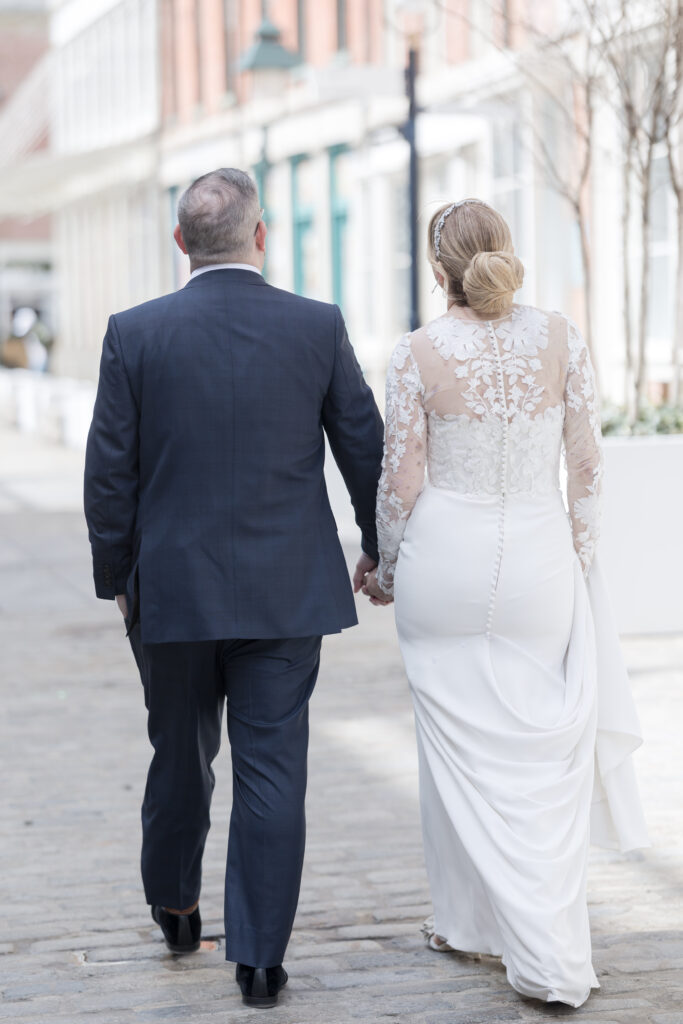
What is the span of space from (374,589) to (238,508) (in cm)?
55

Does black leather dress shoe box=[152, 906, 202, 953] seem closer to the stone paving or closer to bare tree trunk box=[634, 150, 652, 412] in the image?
the stone paving

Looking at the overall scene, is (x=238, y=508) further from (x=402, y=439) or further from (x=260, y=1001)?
(x=260, y=1001)

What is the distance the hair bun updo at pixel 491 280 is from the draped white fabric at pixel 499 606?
0.06 m

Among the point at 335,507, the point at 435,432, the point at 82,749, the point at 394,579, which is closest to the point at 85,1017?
the point at 394,579

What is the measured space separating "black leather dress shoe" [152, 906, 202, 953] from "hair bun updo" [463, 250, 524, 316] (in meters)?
A: 1.62

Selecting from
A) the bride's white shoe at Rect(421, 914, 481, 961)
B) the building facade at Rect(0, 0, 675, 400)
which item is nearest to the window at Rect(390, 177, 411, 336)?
the building facade at Rect(0, 0, 675, 400)

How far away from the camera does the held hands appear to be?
4.15 m

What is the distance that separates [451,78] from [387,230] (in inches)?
111

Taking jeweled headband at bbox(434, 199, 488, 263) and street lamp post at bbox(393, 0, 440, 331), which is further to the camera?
street lamp post at bbox(393, 0, 440, 331)

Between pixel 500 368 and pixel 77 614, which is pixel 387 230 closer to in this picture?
pixel 77 614

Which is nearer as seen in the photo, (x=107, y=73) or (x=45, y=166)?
(x=45, y=166)

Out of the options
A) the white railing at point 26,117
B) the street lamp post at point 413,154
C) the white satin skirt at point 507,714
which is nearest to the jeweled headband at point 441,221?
the white satin skirt at point 507,714

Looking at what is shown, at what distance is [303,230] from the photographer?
2539 centimetres

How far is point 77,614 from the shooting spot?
9.65m
